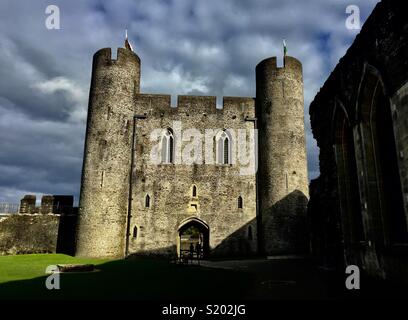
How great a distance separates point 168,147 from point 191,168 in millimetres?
1980

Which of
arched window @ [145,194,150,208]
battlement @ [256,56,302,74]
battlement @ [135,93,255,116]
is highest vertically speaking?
battlement @ [256,56,302,74]

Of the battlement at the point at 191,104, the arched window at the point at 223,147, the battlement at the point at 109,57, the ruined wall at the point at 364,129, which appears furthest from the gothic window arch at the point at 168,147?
Result: the ruined wall at the point at 364,129

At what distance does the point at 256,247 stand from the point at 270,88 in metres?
9.91

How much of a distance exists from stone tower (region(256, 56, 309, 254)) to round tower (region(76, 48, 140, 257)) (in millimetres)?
8236

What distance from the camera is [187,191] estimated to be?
72.4 feet

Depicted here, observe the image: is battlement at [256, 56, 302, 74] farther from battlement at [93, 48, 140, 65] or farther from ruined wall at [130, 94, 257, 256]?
battlement at [93, 48, 140, 65]

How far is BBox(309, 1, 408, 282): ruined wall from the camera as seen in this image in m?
7.45

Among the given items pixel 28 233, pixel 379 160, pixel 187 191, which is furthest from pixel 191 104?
pixel 379 160

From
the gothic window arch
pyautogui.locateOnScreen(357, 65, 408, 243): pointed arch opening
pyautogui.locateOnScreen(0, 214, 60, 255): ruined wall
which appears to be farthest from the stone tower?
pyautogui.locateOnScreen(0, 214, 60, 255): ruined wall

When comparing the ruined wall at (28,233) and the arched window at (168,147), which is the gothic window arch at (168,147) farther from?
the ruined wall at (28,233)

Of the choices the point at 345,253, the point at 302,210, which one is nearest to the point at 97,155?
the point at 302,210

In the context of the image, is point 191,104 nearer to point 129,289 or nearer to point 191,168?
point 191,168

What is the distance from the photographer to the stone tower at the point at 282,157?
21.2 meters

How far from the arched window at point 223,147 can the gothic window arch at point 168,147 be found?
9.42 feet
